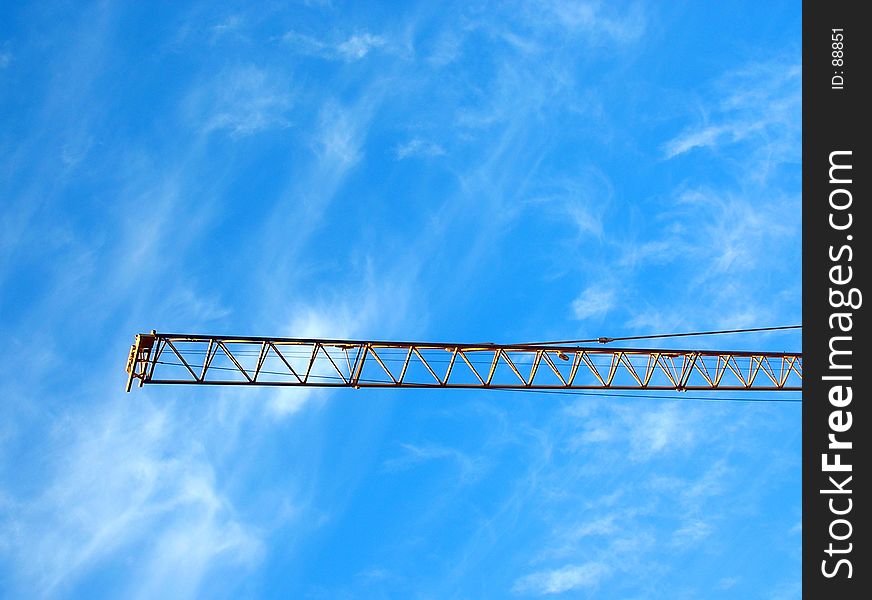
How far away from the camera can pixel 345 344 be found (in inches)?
1195
